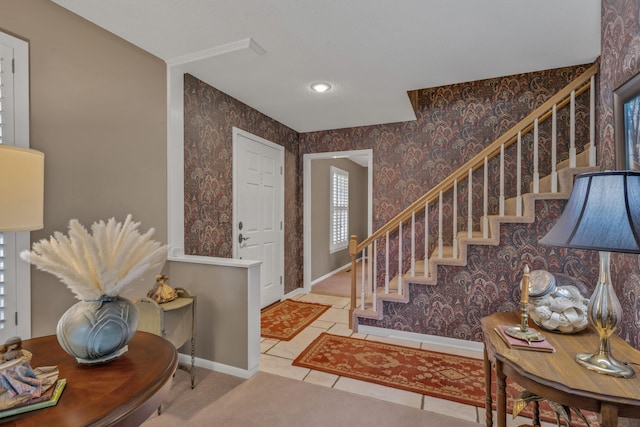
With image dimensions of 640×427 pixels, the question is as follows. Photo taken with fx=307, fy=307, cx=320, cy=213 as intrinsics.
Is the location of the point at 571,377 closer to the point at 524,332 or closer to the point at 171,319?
the point at 524,332

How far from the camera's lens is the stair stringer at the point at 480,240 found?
7.94 feet

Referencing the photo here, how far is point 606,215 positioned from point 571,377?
21.1 inches

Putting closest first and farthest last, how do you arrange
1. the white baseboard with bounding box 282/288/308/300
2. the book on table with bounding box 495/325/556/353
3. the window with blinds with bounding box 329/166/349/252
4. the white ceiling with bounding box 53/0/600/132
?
the book on table with bounding box 495/325/556/353 → the white ceiling with bounding box 53/0/600/132 → the white baseboard with bounding box 282/288/308/300 → the window with blinds with bounding box 329/166/349/252

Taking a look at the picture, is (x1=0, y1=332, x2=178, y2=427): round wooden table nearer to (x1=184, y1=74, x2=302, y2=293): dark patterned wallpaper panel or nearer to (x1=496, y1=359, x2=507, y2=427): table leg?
(x1=496, y1=359, x2=507, y2=427): table leg

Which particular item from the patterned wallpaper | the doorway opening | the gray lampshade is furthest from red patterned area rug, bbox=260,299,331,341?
the gray lampshade

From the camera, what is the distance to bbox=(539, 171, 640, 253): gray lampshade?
0.91m

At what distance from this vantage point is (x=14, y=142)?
1.61m

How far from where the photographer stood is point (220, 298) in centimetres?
230

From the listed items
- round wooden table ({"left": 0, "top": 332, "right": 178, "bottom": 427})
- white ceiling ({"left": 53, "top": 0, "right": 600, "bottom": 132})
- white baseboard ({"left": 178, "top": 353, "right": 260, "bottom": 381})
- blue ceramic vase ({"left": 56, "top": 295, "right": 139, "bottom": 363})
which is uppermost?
white ceiling ({"left": 53, "top": 0, "right": 600, "bottom": 132})

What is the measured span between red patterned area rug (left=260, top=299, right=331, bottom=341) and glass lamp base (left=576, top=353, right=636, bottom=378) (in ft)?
7.77

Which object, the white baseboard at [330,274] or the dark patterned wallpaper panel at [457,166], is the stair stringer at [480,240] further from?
the white baseboard at [330,274]

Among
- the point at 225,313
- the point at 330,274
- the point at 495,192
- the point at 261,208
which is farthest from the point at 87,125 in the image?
the point at 330,274

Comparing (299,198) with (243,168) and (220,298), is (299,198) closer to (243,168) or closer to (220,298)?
(243,168)

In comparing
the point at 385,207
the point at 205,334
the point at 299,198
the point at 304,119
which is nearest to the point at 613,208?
the point at 205,334
